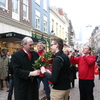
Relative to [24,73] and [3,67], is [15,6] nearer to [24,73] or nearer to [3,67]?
[3,67]

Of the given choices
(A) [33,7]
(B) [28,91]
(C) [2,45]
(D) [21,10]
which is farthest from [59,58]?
(A) [33,7]

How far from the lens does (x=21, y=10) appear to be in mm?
15898

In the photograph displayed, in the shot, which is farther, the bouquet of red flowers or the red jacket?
the red jacket

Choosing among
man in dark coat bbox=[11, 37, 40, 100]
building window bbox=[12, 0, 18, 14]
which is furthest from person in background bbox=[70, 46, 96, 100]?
building window bbox=[12, 0, 18, 14]

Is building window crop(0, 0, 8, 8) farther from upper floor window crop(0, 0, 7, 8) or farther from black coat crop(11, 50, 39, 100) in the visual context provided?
black coat crop(11, 50, 39, 100)

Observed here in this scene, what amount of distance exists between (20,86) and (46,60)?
699 mm

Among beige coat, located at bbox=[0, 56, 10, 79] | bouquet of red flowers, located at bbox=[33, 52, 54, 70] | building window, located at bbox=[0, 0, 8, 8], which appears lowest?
beige coat, located at bbox=[0, 56, 10, 79]

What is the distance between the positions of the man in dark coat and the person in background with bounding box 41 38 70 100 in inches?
12.6

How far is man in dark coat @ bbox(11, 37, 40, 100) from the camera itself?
278cm

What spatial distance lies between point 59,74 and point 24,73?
2.13 ft

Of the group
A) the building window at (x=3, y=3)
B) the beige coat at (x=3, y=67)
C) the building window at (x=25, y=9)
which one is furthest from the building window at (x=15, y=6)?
the beige coat at (x=3, y=67)

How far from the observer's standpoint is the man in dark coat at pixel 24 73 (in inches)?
109

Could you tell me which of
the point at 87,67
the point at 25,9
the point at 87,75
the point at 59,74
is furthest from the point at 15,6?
the point at 59,74

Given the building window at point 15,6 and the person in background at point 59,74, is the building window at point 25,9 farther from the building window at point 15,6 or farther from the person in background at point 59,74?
the person in background at point 59,74
